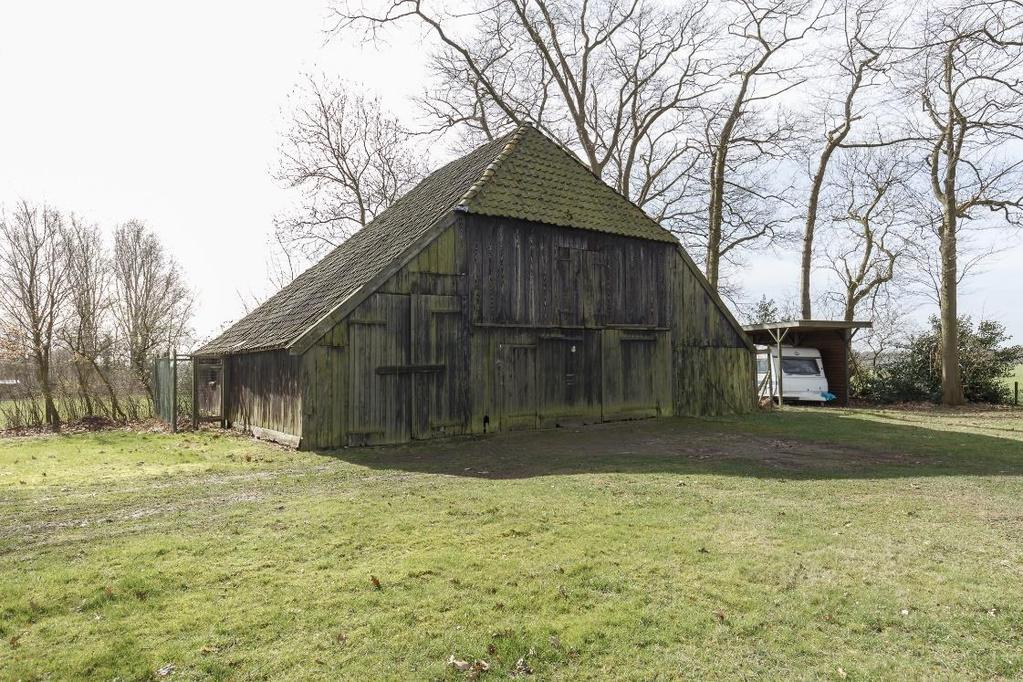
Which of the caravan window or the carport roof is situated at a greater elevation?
the carport roof

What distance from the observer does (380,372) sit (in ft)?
43.8

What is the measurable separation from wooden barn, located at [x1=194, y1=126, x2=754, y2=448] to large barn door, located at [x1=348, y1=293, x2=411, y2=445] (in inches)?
1.1

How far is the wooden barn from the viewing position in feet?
43.3

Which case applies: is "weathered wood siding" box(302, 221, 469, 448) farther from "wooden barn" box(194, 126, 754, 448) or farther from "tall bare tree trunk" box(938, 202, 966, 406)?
"tall bare tree trunk" box(938, 202, 966, 406)

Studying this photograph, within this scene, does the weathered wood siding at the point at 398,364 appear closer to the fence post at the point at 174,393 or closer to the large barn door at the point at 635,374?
the large barn door at the point at 635,374

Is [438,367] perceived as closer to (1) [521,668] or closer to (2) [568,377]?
(2) [568,377]

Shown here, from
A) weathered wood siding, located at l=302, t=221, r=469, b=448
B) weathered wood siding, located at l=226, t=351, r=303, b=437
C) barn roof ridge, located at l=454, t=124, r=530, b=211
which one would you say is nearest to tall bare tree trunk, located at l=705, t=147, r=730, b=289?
barn roof ridge, located at l=454, t=124, r=530, b=211

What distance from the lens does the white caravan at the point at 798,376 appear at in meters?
25.0

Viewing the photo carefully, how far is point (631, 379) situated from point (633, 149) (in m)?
15.6

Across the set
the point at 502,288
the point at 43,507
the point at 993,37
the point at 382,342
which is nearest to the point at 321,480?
the point at 43,507

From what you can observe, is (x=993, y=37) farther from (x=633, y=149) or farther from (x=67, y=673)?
(x=67, y=673)

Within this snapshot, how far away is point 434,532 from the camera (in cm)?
647

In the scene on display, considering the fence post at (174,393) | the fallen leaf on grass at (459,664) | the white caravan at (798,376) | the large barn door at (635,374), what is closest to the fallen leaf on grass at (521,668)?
the fallen leaf on grass at (459,664)

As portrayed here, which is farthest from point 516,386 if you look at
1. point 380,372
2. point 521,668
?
point 521,668
